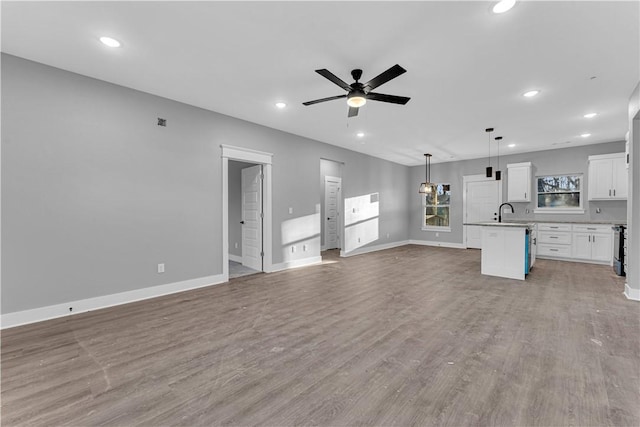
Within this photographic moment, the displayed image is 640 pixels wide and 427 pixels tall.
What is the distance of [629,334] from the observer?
9.00 ft

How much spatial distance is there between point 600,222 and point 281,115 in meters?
7.51

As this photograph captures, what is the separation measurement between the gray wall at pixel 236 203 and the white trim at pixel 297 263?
1.24m

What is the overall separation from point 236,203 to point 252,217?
0.93 metres

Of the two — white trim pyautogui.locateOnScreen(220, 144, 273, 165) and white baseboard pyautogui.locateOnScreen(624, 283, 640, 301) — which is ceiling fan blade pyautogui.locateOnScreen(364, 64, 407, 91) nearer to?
white trim pyautogui.locateOnScreen(220, 144, 273, 165)

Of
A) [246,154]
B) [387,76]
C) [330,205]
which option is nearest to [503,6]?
[387,76]

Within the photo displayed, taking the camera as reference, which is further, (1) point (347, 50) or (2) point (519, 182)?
(2) point (519, 182)

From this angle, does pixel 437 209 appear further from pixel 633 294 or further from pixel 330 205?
pixel 633 294

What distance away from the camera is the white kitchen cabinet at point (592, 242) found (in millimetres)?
6172

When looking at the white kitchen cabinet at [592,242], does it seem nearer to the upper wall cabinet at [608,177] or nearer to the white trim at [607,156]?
the upper wall cabinet at [608,177]

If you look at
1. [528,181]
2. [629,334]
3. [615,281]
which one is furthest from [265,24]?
[528,181]

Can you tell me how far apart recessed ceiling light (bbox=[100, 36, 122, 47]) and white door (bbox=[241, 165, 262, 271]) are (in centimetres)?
296

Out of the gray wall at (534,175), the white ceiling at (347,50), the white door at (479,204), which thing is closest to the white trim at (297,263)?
the white ceiling at (347,50)

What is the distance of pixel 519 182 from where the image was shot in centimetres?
762

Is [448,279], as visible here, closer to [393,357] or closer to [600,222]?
[393,357]
